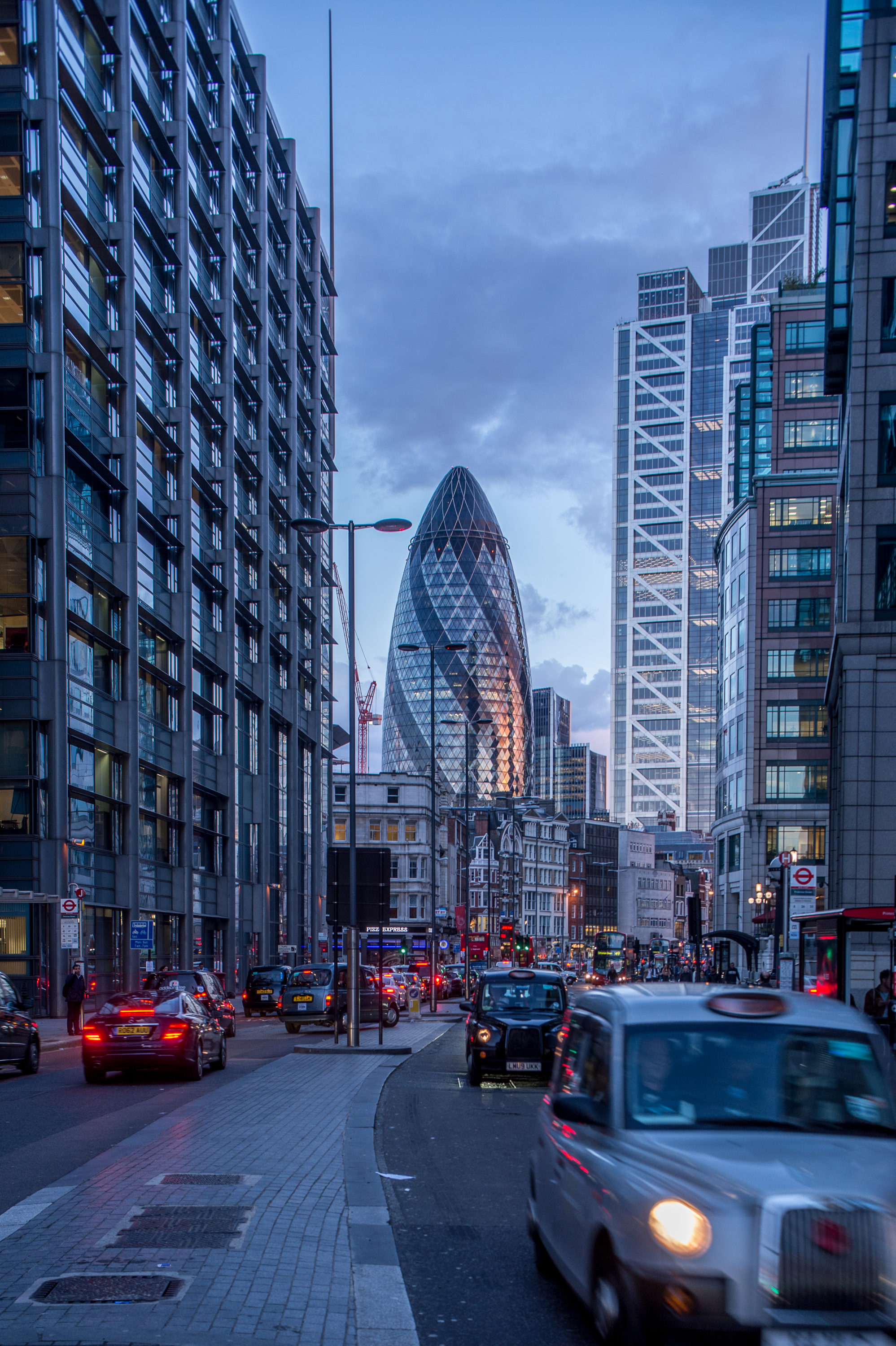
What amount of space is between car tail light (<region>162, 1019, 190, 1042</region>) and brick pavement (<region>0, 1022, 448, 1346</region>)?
18.7 feet

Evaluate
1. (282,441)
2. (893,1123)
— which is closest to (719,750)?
(282,441)

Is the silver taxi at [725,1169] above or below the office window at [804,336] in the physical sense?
below

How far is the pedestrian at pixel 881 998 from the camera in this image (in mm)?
25672

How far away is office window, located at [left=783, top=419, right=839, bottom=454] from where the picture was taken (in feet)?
259

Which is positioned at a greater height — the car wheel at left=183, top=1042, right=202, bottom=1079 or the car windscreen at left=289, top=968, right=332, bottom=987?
the car wheel at left=183, top=1042, right=202, bottom=1079

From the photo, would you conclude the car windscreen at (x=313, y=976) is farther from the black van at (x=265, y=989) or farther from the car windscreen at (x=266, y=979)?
the car windscreen at (x=266, y=979)

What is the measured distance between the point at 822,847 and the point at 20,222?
180ft

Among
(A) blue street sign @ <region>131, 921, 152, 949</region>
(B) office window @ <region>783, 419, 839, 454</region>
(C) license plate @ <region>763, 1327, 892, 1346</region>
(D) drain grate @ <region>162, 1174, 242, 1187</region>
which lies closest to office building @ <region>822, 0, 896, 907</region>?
(A) blue street sign @ <region>131, 921, 152, 949</region>

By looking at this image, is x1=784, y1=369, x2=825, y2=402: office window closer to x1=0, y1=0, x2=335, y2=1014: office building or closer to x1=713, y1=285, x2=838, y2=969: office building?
x1=713, y1=285, x2=838, y2=969: office building

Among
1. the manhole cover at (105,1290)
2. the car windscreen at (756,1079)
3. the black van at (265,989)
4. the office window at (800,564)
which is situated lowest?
the black van at (265,989)

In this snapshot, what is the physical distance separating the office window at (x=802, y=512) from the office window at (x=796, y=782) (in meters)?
13.7

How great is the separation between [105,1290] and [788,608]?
74.6m

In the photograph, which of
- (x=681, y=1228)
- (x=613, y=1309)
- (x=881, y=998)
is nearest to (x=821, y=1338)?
(x=681, y=1228)

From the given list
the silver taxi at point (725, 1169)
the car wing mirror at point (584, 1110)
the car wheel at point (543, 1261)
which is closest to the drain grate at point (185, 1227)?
the car wheel at point (543, 1261)
